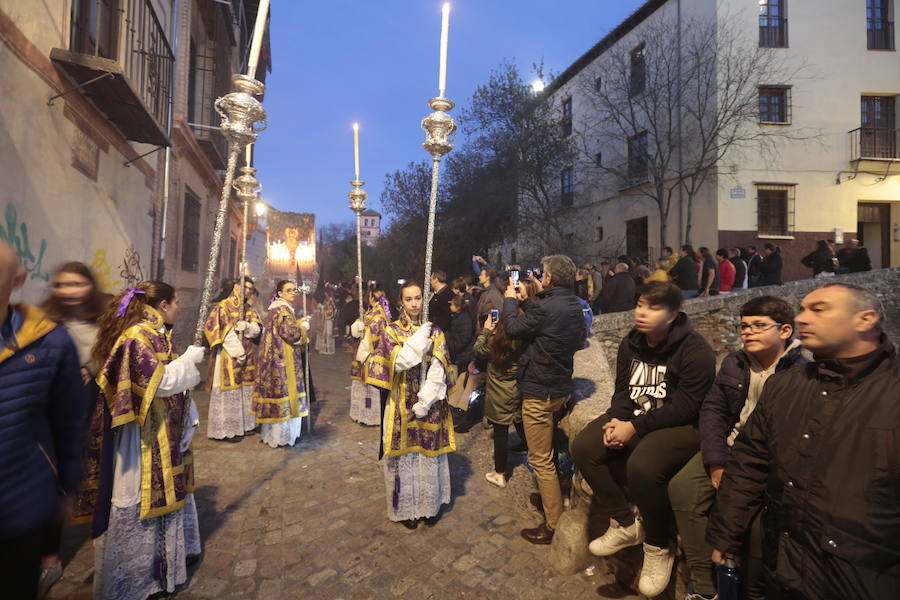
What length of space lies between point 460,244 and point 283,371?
58.7 ft

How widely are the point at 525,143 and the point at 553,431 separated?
19.2m

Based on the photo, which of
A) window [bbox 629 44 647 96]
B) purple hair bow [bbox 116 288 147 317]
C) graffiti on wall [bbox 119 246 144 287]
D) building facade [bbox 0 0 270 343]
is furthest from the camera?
window [bbox 629 44 647 96]

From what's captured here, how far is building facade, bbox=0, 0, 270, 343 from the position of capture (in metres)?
4.62

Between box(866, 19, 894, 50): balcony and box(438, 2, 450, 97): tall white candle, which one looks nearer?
box(438, 2, 450, 97): tall white candle

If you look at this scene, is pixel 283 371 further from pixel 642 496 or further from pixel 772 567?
pixel 772 567

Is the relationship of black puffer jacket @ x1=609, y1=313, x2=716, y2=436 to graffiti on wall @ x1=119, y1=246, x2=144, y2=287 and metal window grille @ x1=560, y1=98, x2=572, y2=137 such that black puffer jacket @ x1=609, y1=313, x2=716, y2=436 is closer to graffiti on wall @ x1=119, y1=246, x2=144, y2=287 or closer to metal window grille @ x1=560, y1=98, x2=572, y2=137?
graffiti on wall @ x1=119, y1=246, x2=144, y2=287

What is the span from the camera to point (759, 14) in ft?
56.6

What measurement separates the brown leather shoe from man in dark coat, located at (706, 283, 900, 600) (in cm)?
173

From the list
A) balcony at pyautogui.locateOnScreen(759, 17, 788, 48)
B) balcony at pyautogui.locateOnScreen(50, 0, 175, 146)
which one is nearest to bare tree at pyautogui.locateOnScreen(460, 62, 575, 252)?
balcony at pyautogui.locateOnScreen(759, 17, 788, 48)

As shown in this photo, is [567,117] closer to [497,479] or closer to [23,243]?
[497,479]

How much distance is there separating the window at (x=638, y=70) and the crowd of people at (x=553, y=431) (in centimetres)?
1845

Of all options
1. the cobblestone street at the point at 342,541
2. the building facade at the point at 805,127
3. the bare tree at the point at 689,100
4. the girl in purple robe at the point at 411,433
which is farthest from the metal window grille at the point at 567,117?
the girl in purple robe at the point at 411,433

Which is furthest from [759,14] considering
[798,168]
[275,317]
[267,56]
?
[275,317]

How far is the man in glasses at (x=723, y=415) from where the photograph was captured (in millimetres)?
2416
